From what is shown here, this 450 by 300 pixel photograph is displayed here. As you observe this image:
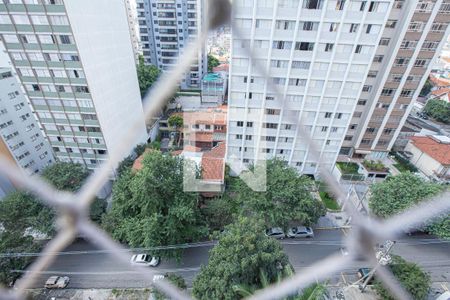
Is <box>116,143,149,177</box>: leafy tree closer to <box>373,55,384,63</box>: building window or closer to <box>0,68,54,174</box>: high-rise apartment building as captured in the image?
<box>0,68,54,174</box>: high-rise apartment building

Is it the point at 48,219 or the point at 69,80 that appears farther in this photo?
the point at 69,80

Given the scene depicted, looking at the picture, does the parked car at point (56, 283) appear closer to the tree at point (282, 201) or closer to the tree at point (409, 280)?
the tree at point (282, 201)

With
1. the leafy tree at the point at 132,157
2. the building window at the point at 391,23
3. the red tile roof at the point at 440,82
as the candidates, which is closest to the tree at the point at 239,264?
the leafy tree at the point at 132,157

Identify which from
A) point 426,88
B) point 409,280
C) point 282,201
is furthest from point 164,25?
point 426,88

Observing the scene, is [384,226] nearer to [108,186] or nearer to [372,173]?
[108,186]

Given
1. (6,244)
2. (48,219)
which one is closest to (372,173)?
(48,219)

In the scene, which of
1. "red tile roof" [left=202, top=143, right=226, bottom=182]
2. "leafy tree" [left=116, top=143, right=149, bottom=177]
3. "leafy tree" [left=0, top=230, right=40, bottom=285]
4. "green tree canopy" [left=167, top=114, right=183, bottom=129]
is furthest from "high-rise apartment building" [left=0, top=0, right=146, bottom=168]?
"green tree canopy" [left=167, top=114, right=183, bottom=129]

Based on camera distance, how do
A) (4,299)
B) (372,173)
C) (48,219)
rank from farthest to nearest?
(372,173)
(48,219)
(4,299)
